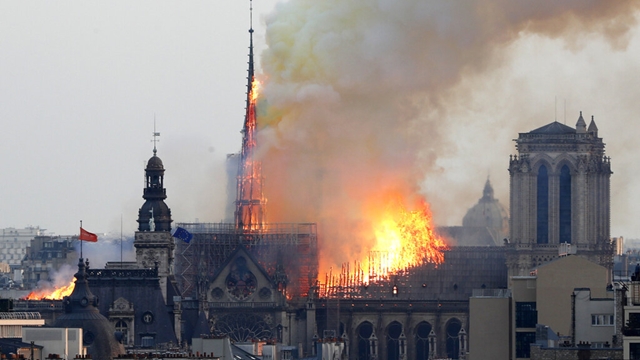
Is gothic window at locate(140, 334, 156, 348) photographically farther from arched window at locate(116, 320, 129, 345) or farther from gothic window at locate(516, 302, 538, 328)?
gothic window at locate(516, 302, 538, 328)


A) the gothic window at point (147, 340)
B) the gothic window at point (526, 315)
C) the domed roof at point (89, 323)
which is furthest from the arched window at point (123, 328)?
the gothic window at point (526, 315)

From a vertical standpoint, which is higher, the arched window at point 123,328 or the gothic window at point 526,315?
the arched window at point 123,328

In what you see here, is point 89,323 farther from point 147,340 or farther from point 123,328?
point 123,328

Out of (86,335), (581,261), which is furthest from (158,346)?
(581,261)

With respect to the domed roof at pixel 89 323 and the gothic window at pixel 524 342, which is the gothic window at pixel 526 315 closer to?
the gothic window at pixel 524 342

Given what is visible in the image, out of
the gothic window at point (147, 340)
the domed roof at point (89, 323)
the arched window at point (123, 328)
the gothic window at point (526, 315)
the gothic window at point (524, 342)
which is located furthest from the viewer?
the arched window at point (123, 328)

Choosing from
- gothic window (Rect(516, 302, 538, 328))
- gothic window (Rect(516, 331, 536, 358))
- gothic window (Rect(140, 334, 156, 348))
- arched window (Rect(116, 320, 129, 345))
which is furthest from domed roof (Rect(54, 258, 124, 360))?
gothic window (Rect(516, 331, 536, 358))

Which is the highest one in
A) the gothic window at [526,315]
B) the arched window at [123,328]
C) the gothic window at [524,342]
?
the arched window at [123,328]

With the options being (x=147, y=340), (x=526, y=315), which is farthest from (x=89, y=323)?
(x=526, y=315)

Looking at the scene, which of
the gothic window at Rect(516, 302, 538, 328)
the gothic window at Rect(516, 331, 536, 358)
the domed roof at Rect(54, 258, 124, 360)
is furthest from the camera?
the domed roof at Rect(54, 258, 124, 360)

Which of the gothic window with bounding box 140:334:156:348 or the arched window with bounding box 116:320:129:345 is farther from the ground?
the arched window with bounding box 116:320:129:345

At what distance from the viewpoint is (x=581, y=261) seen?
405 feet

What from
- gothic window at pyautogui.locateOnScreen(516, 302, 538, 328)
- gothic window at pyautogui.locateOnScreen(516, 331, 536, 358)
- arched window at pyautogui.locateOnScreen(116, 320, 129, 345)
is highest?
arched window at pyautogui.locateOnScreen(116, 320, 129, 345)

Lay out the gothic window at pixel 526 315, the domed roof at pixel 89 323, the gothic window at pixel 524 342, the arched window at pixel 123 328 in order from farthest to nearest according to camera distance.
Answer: the arched window at pixel 123 328
the domed roof at pixel 89 323
the gothic window at pixel 526 315
the gothic window at pixel 524 342
